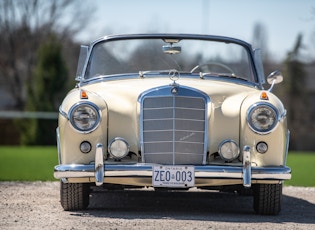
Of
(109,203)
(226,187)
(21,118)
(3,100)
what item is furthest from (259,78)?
(3,100)

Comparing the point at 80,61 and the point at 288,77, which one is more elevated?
the point at 80,61

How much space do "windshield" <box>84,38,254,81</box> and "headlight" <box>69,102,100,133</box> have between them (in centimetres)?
130

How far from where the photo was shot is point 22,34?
159 ft

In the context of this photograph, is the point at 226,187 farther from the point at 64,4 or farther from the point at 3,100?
the point at 3,100

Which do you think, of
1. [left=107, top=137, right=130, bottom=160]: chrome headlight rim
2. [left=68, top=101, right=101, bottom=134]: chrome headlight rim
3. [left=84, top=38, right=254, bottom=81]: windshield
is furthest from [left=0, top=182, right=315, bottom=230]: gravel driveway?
[left=84, top=38, right=254, bottom=81]: windshield

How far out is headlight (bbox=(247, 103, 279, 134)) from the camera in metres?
6.84

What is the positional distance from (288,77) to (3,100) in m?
18.1

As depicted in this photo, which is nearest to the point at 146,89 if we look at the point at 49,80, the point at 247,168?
the point at 247,168

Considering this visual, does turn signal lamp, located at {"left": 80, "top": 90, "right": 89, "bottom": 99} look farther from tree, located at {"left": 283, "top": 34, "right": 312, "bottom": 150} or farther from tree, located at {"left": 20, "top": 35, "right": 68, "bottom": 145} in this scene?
tree, located at {"left": 283, "top": 34, "right": 312, "bottom": 150}

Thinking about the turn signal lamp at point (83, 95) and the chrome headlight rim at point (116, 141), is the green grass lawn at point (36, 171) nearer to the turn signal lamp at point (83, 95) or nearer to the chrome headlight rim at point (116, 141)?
the turn signal lamp at point (83, 95)

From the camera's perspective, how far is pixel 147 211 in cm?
733

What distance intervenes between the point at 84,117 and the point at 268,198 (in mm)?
1720

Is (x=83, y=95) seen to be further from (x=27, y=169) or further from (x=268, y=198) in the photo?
(x=27, y=169)

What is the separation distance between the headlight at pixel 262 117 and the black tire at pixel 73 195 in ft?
5.05
